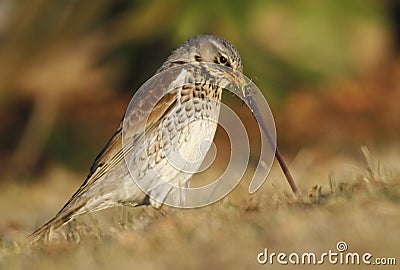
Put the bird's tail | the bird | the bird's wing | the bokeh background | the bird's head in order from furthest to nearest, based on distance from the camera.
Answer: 1. the bokeh background
2. the bird's head
3. the bird's wing
4. the bird
5. the bird's tail

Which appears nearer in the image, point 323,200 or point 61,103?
point 323,200

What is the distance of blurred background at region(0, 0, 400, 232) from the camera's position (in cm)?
1163

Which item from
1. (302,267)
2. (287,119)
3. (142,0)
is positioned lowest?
(302,267)

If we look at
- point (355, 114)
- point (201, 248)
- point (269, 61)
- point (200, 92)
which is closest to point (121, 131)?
point (200, 92)

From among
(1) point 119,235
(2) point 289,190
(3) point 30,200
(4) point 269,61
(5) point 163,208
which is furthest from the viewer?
(4) point 269,61

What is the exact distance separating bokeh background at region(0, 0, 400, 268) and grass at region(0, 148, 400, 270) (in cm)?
502

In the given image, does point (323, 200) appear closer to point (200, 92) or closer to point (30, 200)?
point (200, 92)

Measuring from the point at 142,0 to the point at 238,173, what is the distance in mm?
5784

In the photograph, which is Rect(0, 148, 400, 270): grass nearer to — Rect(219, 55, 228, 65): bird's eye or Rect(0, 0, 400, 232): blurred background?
Rect(219, 55, 228, 65): bird's eye

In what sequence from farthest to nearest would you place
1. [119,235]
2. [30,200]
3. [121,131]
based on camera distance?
[30,200]
[121,131]
[119,235]

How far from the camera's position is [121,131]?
21.0ft

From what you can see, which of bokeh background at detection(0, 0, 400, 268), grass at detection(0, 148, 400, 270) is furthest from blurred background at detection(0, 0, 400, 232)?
grass at detection(0, 148, 400, 270)

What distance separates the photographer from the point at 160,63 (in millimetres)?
11656

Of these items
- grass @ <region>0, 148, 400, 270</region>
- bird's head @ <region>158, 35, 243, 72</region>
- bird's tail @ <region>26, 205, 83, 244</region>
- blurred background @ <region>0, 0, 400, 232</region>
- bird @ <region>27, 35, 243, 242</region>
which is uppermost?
blurred background @ <region>0, 0, 400, 232</region>
